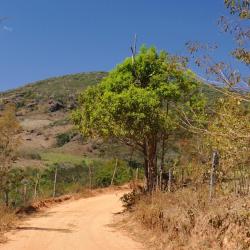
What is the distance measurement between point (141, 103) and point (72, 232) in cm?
634

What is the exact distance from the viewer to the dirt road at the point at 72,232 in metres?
14.7

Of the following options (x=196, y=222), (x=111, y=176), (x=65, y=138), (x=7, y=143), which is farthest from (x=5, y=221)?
(x=65, y=138)

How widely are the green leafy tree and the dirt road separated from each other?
3.26 meters

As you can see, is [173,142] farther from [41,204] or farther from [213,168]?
[213,168]

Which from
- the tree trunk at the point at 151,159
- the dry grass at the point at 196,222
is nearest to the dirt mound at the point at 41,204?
the tree trunk at the point at 151,159

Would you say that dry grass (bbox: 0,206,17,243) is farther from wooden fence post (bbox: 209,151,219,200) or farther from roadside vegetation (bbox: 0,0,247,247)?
wooden fence post (bbox: 209,151,219,200)

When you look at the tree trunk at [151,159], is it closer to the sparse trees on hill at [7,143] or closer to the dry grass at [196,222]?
the dry grass at [196,222]

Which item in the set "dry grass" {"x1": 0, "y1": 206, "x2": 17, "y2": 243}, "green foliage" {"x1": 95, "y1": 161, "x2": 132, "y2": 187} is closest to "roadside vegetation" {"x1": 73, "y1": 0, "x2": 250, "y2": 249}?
"dry grass" {"x1": 0, "y1": 206, "x2": 17, "y2": 243}

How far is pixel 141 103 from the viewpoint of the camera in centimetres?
2142

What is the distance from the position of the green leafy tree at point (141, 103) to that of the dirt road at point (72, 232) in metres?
3.26

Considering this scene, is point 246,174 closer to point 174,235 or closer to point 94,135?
point 174,235

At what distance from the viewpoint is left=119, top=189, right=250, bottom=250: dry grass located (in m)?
11.8

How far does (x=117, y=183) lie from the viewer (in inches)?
1645

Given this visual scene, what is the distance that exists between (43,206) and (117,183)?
47.2ft
